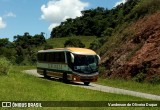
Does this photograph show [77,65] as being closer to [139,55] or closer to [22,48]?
Answer: [139,55]

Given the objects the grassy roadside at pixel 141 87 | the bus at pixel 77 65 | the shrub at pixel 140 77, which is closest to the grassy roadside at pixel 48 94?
the grassy roadside at pixel 141 87

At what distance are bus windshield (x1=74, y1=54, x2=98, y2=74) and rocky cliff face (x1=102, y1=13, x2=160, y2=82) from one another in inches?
259

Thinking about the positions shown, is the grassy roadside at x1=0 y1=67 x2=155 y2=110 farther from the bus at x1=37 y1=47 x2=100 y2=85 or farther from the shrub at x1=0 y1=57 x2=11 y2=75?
the shrub at x1=0 y1=57 x2=11 y2=75

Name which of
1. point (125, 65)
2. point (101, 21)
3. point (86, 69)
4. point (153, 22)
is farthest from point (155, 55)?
point (101, 21)

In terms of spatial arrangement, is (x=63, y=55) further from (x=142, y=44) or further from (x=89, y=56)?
(x=142, y=44)

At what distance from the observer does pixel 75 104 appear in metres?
17.1

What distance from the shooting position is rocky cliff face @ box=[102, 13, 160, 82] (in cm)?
3991

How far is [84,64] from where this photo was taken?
3412 cm

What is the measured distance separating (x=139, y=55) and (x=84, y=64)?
11.2m

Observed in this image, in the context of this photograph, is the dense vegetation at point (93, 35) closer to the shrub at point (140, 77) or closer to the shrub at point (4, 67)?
the shrub at point (140, 77)

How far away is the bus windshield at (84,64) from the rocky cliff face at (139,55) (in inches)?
259

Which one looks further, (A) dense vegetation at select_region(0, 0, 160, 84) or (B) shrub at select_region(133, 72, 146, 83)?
(A) dense vegetation at select_region(0, 0, 160, 84)

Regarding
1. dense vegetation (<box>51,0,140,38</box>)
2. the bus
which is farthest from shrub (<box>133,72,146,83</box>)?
dense vegetation (<box>51,0,140,38</box>)

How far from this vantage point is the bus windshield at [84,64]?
33906 millimetres
